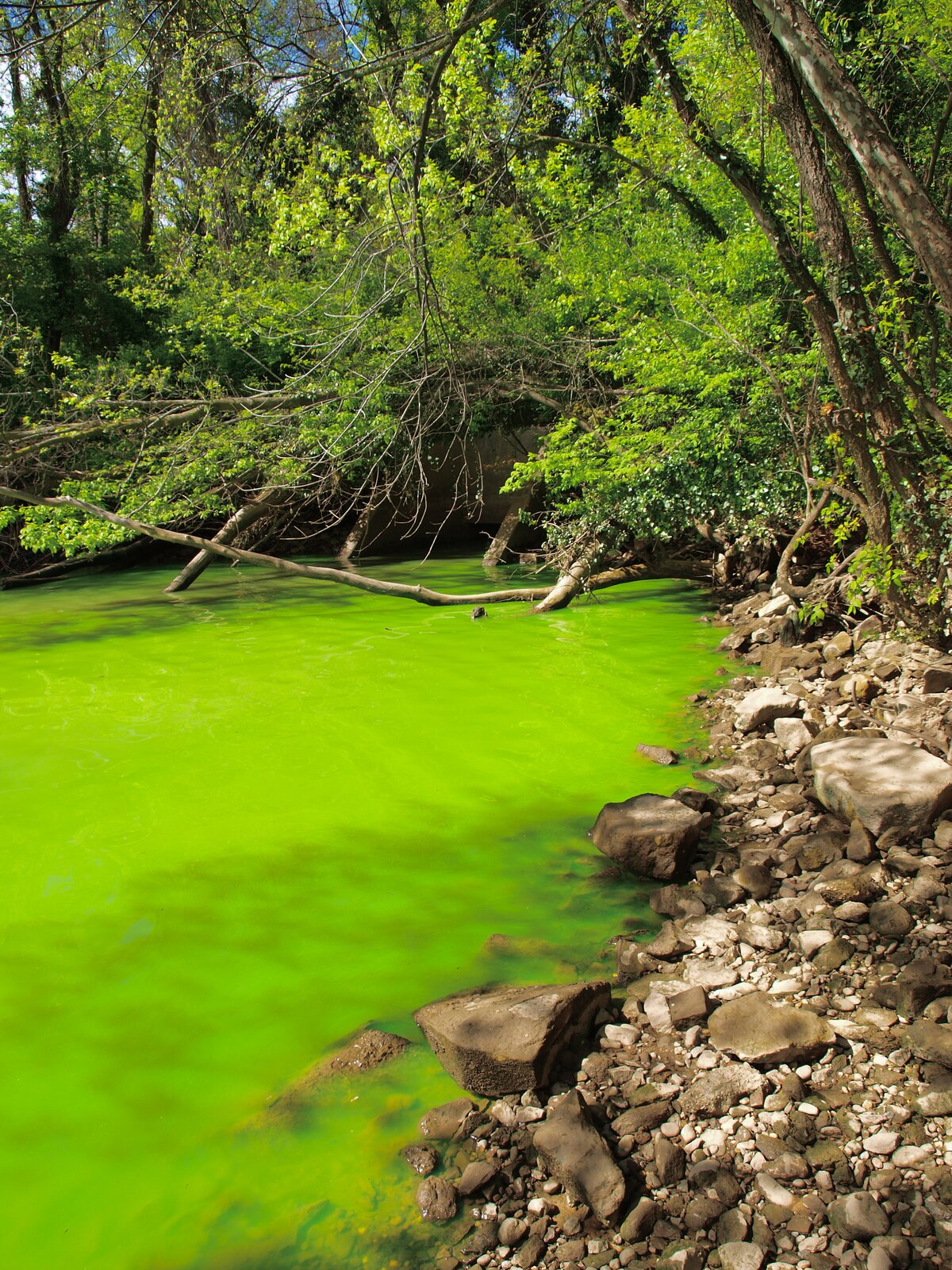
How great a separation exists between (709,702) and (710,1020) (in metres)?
3.95

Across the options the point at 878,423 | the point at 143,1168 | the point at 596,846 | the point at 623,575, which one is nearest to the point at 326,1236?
the point at 143,1168

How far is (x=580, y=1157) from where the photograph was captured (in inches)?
92.6

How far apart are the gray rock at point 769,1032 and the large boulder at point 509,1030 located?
42cm

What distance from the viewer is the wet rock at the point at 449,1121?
257cm

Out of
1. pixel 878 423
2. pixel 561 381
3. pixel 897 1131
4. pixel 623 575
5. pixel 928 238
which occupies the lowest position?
pixel 897 1131

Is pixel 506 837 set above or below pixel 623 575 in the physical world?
below

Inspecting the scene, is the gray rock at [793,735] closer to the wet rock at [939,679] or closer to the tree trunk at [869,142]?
the wet rock at [939,679]

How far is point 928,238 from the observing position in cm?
327

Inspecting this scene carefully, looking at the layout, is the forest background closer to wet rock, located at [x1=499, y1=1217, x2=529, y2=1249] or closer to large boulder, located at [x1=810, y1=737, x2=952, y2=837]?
large boulder, located at [x1=810, y1=737, x2=952, y2=837]

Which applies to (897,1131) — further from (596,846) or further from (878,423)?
(878,423)

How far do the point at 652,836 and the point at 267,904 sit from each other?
1.81 meters

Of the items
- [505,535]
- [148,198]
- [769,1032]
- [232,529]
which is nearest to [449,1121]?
[769,1032]

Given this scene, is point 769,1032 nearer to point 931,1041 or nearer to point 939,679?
point 931,1041

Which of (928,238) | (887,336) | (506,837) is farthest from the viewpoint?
(887,336)
